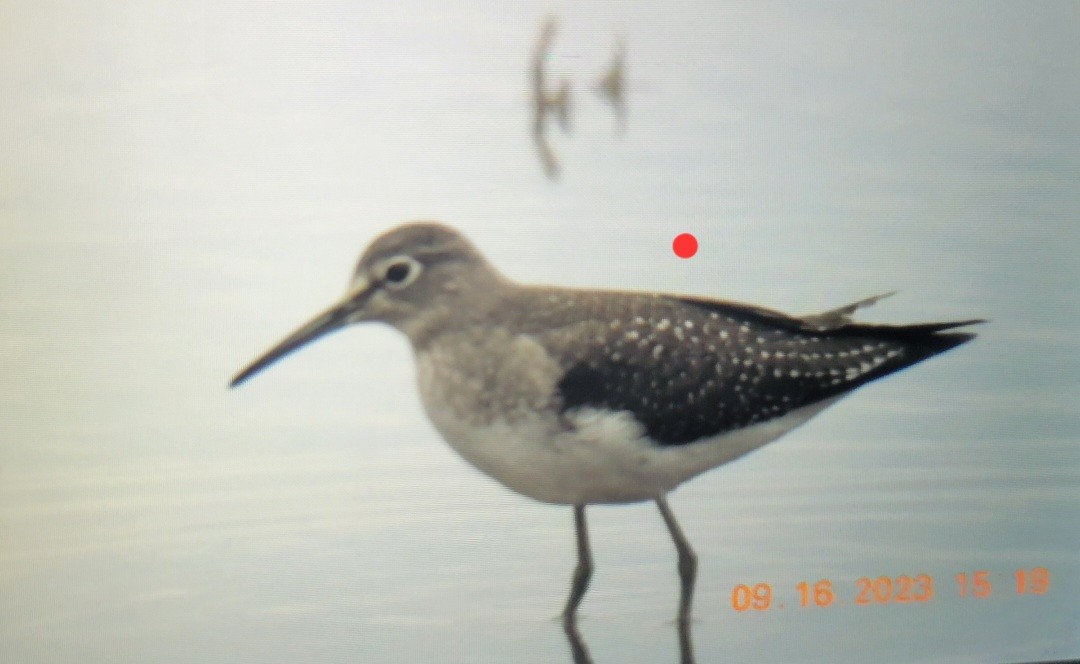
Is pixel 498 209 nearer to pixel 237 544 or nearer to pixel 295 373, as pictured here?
pixel 295 373

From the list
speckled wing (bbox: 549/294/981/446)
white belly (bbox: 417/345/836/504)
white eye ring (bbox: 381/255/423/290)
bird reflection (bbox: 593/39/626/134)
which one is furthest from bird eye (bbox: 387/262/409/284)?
bird reflection (bbox: 593/39/626/134)

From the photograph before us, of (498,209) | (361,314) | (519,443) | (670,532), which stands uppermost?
(498,209)

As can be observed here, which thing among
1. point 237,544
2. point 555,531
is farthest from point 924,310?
point 237,544

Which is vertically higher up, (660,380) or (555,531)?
(660,380)

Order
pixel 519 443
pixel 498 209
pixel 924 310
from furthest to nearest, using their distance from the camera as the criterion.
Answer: pixel 924 310 < pixel 498 209 < pixel 519 443

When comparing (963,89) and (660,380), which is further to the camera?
(963,89)
